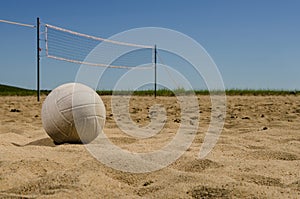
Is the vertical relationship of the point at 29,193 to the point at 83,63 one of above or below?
below

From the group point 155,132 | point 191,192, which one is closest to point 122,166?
point 191,192

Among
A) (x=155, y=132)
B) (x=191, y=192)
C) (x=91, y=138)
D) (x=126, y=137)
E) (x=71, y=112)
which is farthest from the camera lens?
(x=155, y=132)

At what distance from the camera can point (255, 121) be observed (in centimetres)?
646

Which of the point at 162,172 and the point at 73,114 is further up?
the point at 73,114

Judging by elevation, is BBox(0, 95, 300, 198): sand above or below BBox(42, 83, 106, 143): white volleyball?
below

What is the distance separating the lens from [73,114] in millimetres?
3965

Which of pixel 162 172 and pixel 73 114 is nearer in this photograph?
pixel 162 172

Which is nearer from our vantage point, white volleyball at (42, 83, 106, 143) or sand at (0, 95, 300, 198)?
sand at (0, 95, 300, 198)

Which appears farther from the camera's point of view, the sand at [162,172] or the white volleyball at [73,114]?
the white volleyball at [73,114]

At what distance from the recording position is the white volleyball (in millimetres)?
3990

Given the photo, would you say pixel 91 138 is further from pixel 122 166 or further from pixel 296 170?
pixel 296 170

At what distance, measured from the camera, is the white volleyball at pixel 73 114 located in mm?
3990

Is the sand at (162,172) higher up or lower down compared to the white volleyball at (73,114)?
lower down

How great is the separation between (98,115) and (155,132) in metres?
1.29
